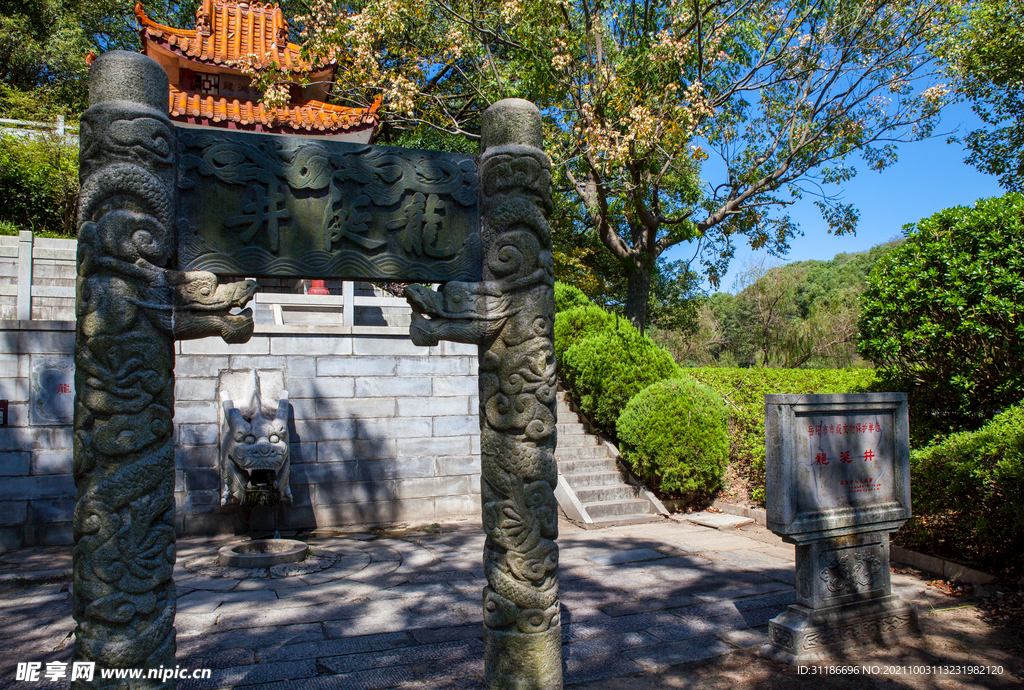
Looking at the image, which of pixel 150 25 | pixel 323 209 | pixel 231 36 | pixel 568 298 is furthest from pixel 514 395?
pixel 231 36

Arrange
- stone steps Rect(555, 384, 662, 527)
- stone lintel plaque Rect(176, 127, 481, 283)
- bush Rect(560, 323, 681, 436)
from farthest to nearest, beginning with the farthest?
bush Rect(560, 323, 681, 436) → stone steps Rect(555, 384, 662, 527) → stone lintel plaque Rect(176, 127, 481, 283)

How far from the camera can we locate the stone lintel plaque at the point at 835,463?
13.2 ft

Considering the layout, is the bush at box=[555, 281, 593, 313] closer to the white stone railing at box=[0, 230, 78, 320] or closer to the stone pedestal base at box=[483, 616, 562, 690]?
the white stone railing at box=[0, 230, 78, 320]

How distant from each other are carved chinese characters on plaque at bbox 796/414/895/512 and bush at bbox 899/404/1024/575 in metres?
0.96

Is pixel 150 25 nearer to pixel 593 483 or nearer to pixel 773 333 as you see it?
pixel 593 483

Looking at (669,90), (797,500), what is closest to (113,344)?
(797,500)

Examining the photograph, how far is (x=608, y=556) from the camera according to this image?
6.11 metres

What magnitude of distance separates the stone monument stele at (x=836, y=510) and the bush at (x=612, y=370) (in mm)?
4275

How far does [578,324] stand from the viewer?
33.9 ft

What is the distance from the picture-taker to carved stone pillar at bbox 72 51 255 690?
2527mm

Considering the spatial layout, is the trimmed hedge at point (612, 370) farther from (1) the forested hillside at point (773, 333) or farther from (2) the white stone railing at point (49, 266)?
(2) the white stone railing at point (49, 266)

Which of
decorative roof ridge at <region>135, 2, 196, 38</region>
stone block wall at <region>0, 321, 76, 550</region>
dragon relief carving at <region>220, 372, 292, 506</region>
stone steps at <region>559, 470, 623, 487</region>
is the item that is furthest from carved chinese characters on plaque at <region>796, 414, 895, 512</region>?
decorative roof ridge at <region>135, 2, 196, 38</region>

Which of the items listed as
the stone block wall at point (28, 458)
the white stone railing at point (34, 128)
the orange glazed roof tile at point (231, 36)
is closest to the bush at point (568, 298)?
the orange glazed roof tile at point (231, 36)

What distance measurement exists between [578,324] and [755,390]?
9.54ft
